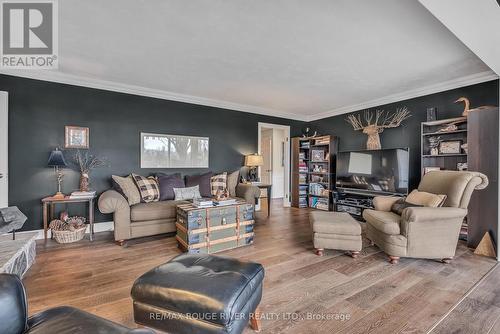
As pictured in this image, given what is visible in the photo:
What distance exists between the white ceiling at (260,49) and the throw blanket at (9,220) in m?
1.86

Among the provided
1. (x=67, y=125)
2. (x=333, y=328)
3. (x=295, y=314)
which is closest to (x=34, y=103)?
(x=67, y=125)

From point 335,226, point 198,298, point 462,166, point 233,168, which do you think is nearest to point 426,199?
point 335,226

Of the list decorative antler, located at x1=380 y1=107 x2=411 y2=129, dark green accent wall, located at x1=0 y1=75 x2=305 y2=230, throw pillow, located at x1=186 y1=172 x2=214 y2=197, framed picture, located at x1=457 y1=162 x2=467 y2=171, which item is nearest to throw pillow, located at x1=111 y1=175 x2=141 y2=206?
dark green accent wall, located at x1=0 y1=75 x2=305 y2=230

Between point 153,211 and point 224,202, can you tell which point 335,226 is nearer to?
point 224,202

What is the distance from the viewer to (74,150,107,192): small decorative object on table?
3.28 m

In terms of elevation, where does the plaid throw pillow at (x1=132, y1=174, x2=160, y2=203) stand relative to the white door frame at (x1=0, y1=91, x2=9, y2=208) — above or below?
below

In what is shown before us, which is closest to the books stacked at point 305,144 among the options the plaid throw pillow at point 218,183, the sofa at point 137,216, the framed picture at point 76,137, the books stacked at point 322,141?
the books stacked at point 322,141

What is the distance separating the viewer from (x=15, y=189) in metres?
3.05

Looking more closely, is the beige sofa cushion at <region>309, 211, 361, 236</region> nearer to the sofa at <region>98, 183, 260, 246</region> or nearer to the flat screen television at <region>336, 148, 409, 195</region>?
the flat screen television at <region>336, 148, 409, 195</region>

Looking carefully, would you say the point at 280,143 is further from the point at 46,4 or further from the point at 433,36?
the point at 46,4

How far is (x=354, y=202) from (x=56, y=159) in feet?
16.4

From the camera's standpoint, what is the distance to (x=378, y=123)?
4516 millimetres

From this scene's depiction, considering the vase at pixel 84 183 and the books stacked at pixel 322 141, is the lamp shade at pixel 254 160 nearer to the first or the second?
the books stacked at pixel 322 141

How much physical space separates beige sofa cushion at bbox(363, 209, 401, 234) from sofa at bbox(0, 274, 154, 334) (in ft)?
7.99
